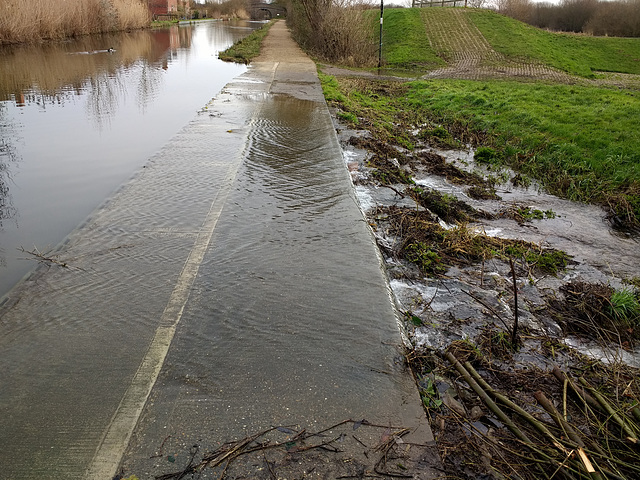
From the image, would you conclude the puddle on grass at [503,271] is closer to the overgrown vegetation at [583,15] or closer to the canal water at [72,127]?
the canal water at [72,127]

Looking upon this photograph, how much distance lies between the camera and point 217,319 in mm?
3131

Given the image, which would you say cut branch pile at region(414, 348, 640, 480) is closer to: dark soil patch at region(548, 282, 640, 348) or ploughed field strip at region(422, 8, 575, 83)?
dark soil patch at region(548, 282, 640, 348)

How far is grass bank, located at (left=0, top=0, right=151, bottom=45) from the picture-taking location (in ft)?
64.8

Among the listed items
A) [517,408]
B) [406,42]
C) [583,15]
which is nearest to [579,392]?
[517,408]

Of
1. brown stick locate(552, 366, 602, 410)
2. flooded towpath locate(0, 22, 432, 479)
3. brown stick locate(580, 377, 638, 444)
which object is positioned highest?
flooded towpath locate(0, 22, 432, 479)

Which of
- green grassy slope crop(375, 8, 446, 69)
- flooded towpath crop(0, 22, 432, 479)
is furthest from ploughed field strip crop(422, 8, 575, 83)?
flooded towpath crop(0, 22, 432, 479)

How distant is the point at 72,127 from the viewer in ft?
27.6

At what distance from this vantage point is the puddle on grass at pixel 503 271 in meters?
3.55

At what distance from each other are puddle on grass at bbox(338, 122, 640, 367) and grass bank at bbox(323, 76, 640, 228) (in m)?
0.56

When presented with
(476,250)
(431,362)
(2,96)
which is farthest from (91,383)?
(2,96)

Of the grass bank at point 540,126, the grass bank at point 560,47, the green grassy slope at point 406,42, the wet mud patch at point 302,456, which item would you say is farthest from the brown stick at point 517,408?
the grass bank at point 560,47

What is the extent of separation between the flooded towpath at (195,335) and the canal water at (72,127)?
70 centimetres

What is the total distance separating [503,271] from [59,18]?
26.1 meters

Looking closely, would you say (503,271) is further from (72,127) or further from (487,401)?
(72,127)
